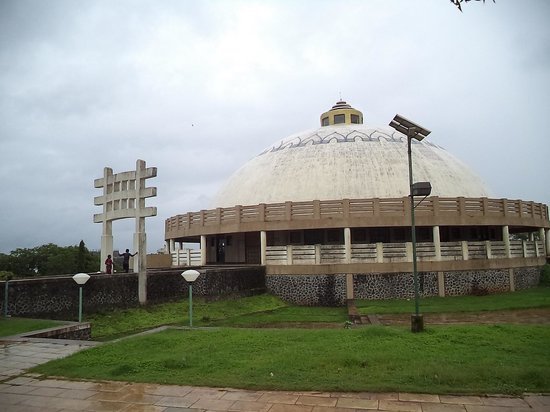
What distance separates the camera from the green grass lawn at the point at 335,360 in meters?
6.03

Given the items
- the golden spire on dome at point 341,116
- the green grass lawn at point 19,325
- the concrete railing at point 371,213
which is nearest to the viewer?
the green grass lawn at point 19,325

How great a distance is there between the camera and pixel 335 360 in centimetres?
702

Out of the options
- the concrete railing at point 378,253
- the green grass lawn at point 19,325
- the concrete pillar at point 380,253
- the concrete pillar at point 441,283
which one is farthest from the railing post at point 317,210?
the green grass lawn at point 19,325

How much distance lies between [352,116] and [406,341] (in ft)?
80.0

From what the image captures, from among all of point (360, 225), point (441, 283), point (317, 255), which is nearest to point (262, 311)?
point (317, 255)

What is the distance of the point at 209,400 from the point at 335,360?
2234 millimetres

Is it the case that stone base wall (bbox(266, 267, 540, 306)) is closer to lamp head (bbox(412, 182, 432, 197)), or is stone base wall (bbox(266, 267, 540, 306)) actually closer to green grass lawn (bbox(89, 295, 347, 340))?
green grass lawn (bbox(89, 295, 347, 340))

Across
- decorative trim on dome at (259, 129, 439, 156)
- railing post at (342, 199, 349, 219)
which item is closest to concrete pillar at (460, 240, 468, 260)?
railing post at (342, 199, 349, 219)

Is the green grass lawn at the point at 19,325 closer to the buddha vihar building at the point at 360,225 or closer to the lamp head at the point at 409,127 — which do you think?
the lamp head at the point at 409,127

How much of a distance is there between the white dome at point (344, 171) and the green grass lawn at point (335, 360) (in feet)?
45.2

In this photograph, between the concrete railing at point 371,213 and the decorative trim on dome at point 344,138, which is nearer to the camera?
the concrete railing at point 371,213

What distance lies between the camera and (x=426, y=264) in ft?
62.6

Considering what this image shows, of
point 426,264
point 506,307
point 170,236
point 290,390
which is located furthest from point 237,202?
point 290,390

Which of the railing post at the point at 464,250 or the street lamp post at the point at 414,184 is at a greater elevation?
the street lamp post at the point at 414,184
